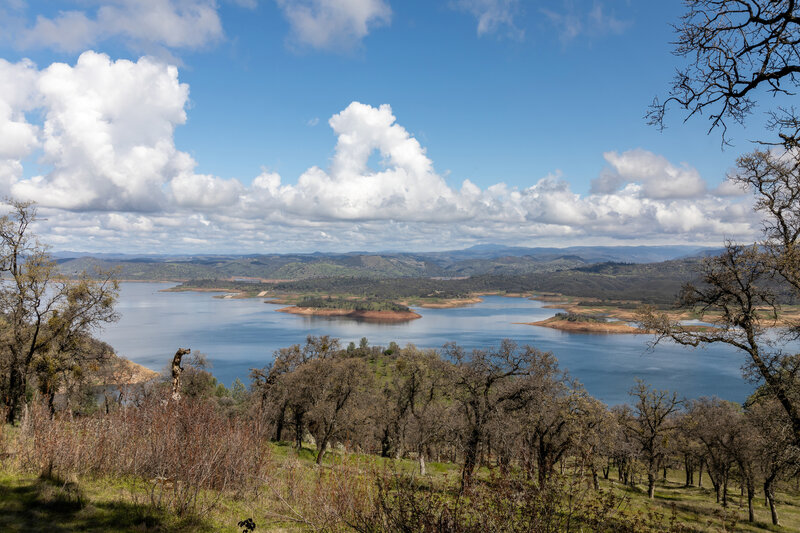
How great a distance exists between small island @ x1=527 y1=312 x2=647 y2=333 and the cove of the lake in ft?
24.6

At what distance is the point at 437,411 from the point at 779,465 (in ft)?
85.2

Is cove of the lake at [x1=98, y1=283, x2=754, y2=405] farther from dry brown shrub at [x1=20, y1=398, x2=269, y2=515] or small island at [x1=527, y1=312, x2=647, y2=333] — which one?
dry brown shrub at [x1=20, y1=398, x2=269, y2=515]

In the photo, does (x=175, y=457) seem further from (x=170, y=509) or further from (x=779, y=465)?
(x=779, y=465)

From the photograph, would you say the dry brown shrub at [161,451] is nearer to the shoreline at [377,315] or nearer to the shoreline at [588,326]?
the shoreline at [588,326]

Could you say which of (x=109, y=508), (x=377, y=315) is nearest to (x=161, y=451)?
(x=109, y=508)

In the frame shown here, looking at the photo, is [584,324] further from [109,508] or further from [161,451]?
[109,508]

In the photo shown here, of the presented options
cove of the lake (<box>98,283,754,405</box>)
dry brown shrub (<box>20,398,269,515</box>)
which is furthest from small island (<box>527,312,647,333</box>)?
dry brown shrub (<box>20,398,269,515</box>)

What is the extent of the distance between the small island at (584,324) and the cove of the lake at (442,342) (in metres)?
7.49

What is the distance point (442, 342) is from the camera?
4254 inches

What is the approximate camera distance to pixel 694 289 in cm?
1126

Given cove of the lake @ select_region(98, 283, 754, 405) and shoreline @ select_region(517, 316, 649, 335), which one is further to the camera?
shoreline @ select_region(517, 316, 649, 335)

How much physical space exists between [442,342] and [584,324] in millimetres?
71493

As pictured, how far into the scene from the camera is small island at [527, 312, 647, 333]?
145500mm

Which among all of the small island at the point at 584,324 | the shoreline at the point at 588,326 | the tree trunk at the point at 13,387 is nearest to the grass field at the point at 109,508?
the tree trunk at the point at 13,387
